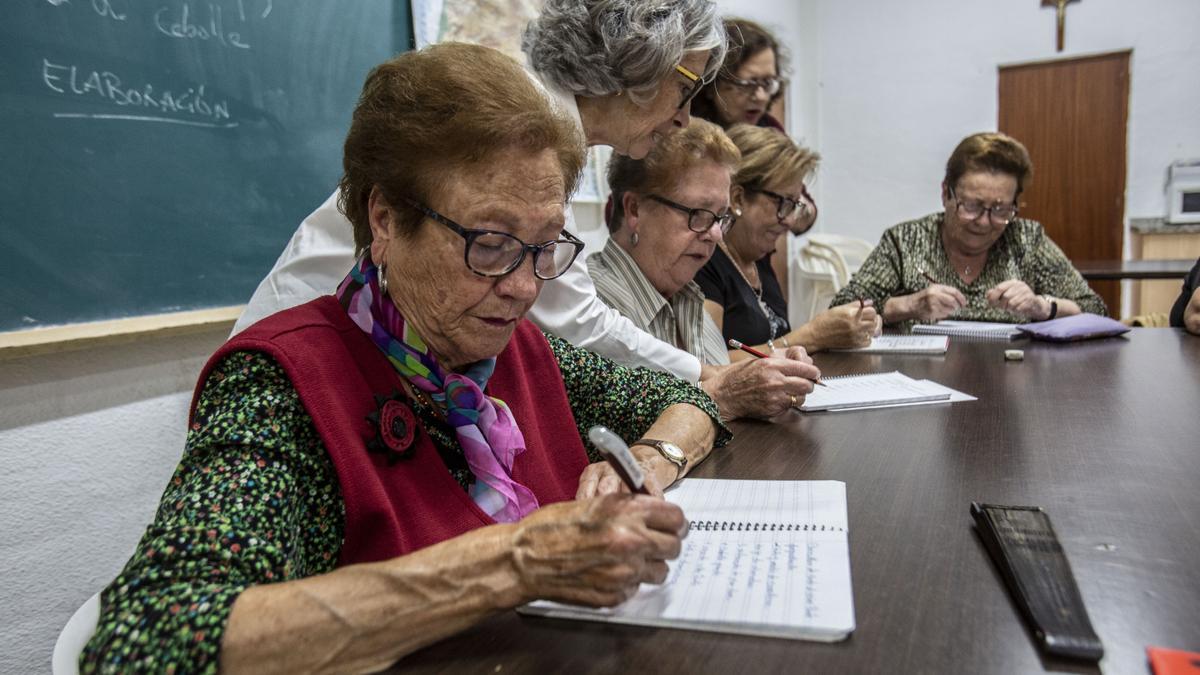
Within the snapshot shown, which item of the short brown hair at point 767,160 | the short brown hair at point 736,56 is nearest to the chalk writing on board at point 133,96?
the short brown hair at point 767,160

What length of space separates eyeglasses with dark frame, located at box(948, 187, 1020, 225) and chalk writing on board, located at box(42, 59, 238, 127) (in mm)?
2412

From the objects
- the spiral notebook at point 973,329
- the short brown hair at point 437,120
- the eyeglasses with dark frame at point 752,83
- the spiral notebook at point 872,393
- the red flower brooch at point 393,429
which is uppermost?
the eyeglasses with dark frame at point 752,83

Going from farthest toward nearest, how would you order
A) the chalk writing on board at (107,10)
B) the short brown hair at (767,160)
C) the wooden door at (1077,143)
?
1. the wooden door at (1077,143)
2. the short brown hair at (767,160)
3. the chalk writing on board at (107,10)

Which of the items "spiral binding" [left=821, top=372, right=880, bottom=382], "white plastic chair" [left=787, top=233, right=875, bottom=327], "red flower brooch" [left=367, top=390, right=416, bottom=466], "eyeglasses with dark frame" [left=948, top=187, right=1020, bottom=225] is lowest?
"white plastic chair" [left=787, top=233, right=875, bottom=327]

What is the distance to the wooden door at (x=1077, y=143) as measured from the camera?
6.07m

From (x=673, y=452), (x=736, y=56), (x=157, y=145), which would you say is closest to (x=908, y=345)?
(x=736, y=56)

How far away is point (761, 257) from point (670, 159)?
81 cm

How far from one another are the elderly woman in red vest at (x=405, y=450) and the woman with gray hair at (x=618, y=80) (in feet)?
1.08

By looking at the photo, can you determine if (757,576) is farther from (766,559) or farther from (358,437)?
(358,437)

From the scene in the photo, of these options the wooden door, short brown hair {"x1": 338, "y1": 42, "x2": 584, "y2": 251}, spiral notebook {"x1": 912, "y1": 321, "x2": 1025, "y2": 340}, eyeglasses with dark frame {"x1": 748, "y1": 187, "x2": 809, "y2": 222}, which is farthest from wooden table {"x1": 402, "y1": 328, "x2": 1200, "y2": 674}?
the wooden door

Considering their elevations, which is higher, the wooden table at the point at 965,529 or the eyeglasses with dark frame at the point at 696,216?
the eyeglasses with dark frame at the point at 696,216

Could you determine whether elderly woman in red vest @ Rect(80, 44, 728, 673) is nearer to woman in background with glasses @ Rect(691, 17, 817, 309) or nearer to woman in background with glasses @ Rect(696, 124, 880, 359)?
woman in background with glasses @ Rect(696, 124, 880, 359)

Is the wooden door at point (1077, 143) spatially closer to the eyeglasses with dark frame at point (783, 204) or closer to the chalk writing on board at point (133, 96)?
the eyeglasses with dark frame at point (783, 204)

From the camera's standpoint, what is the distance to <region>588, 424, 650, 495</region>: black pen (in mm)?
718
